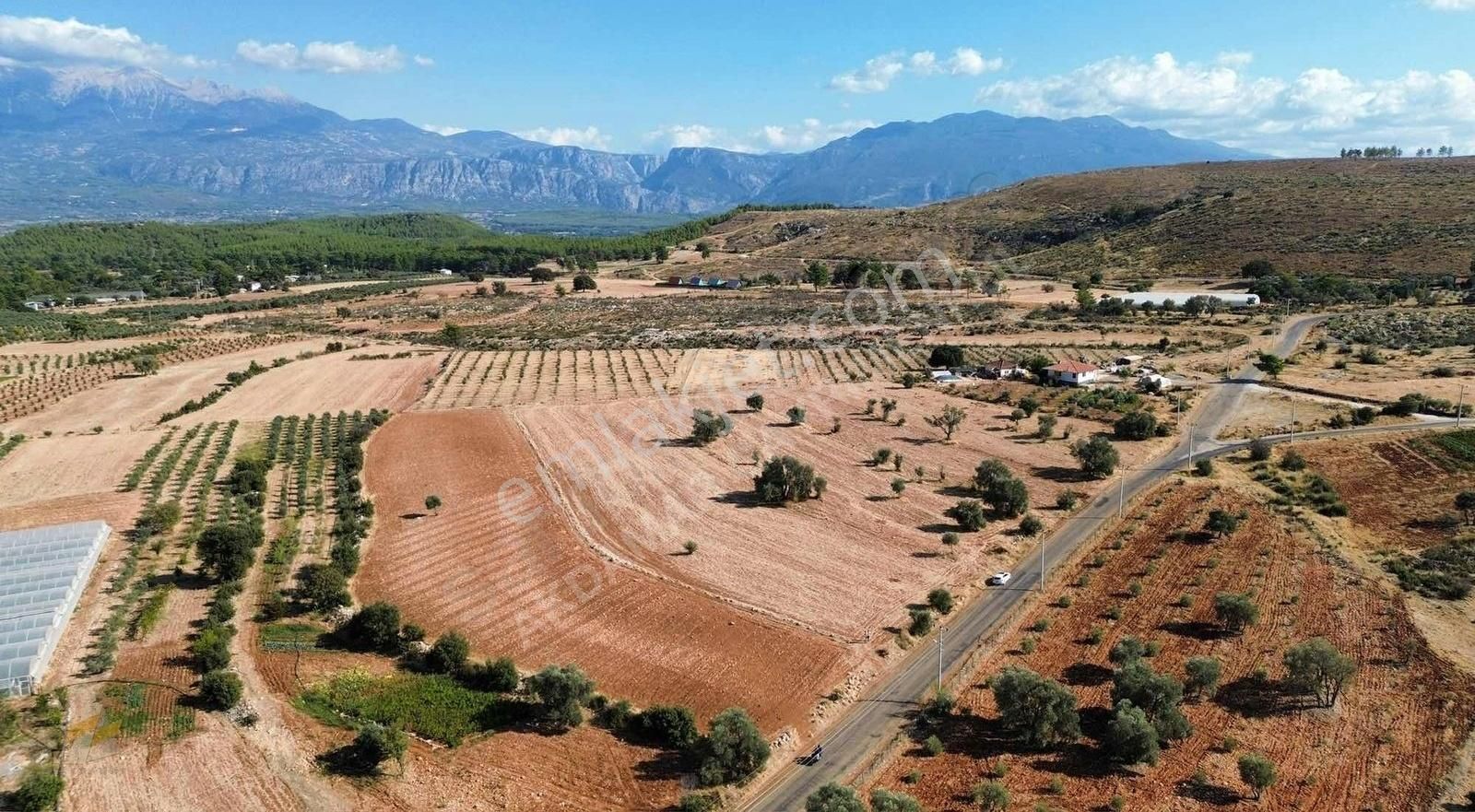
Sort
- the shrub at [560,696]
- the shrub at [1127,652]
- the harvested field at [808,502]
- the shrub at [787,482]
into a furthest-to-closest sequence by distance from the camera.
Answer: the shrub at [787,482]
the harvested field at [808,502]
the shrub at [1127,652]
the shrub at [560,696]

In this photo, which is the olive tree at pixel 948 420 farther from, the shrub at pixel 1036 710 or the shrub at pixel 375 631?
the shrub at pixel 375 631

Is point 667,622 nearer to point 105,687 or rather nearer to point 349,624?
point 349,624

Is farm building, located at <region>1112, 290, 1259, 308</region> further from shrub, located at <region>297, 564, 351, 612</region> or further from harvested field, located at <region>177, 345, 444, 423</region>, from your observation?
shrub, located at <region>297, 564, 351, 612</region>

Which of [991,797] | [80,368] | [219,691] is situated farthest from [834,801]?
[80,368]

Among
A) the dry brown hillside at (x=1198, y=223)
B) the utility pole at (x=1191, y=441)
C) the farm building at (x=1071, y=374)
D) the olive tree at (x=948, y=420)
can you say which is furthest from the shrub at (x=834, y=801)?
the dry brown hillside at (x=1198, y=223)

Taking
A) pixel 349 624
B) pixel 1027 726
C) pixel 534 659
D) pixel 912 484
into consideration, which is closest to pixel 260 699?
pixel 349 624

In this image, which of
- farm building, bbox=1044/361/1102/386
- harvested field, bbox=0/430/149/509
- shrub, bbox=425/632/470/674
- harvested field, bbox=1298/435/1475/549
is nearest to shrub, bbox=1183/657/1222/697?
harvested field, bbox=1298/435/1475/549
